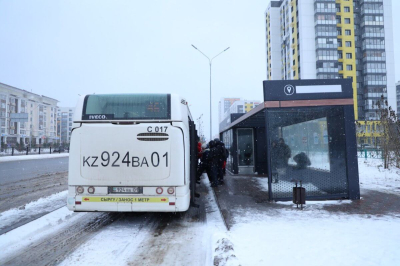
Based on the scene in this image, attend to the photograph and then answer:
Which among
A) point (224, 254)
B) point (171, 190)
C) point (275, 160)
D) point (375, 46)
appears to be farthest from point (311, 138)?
point (375, 46)

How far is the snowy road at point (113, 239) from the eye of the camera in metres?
4.27

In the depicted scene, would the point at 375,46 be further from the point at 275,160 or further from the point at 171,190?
the point at 171,190

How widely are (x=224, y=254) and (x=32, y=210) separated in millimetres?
5774

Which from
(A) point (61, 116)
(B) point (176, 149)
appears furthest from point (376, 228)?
(A) point (61, 116)

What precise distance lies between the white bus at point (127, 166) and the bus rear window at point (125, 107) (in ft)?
0.36

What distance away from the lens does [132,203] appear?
5445 mm

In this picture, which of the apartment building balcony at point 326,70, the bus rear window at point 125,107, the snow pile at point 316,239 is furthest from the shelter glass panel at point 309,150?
the apartment building balcony at point 326,70

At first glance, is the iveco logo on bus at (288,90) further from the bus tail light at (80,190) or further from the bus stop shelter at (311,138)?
the bus tail light at (80,190)

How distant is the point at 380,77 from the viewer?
2371 inches

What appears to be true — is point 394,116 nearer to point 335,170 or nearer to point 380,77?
point 335,170

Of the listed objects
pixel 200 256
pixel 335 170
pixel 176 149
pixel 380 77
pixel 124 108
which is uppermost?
pixel 380 77

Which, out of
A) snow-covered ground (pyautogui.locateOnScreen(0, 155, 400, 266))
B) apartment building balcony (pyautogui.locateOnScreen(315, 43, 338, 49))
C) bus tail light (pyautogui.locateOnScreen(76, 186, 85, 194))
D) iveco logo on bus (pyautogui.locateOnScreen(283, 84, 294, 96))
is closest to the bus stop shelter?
iveco logo on bus (pyautogui.locateOnScreen(283, 84, 294, 96))

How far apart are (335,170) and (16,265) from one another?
24.8ft

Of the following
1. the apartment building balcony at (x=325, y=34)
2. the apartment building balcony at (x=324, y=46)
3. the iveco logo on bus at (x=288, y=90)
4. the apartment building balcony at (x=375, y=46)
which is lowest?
the iveco logo on bus at (x=288, y=90)
